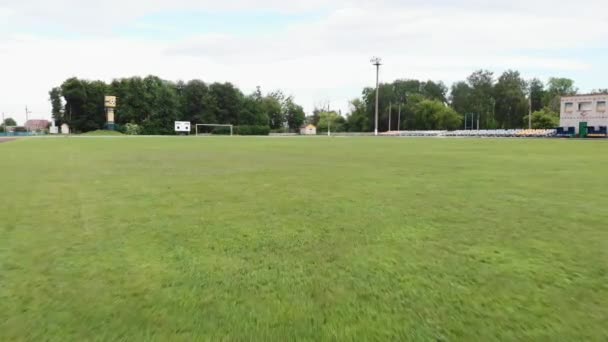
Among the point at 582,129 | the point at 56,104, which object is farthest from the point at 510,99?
the point at 56,104

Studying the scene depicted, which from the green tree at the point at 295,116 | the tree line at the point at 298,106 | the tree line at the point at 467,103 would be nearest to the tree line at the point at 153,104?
the tree line at the point at 298,106

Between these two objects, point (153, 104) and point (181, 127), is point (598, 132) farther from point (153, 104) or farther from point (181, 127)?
point (153, 104)

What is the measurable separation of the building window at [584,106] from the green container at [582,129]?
65.8 inches

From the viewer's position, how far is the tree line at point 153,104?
83875mm

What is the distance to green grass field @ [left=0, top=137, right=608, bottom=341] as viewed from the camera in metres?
2.42

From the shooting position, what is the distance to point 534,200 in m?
6.38

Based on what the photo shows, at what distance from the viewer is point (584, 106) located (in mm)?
49688

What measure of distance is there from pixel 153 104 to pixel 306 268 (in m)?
87.5

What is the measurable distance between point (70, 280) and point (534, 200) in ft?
20.0

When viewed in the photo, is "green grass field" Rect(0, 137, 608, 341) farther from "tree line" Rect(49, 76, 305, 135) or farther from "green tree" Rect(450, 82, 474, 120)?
"green tree" Rect(450, 82, 474, 120)

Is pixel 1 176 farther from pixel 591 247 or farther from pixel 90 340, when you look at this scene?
pixel 591 247

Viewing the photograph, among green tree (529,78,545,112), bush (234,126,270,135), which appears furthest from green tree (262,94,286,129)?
green tree (529,78,545,112)

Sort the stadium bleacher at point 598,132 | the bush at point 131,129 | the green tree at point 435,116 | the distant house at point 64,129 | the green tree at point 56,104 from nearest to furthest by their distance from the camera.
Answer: the stadium bleacher at point 598,132
the bush at point 131,129
the distant house at point 64,129
the green tree at point 56,104
the green tree at point 435,116

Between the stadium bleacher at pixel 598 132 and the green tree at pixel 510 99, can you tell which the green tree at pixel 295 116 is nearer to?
the green tree at pixel 510 99
